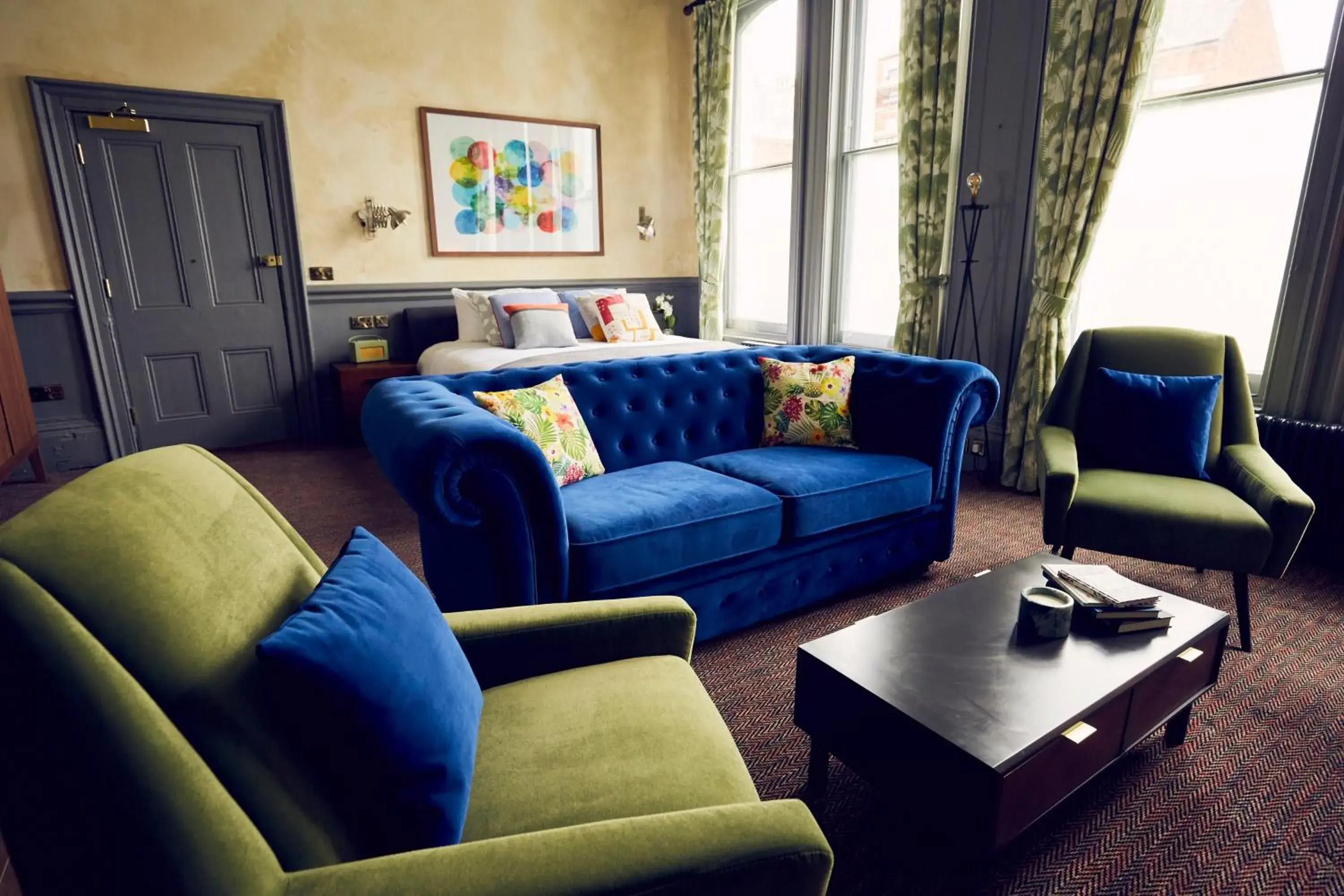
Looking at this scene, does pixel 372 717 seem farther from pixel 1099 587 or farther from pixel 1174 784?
pixel 1174 784

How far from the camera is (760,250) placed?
18.0ft

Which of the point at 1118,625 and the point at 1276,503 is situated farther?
the point at 1276,503

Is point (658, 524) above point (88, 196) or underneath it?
underneath

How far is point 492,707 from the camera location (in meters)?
1.19

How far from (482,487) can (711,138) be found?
176 inches

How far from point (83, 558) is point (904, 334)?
3921 millimetres

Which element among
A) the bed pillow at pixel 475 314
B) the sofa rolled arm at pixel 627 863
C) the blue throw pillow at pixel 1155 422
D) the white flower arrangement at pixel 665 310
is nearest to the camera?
the sofa rolled arm at pixel 627 863

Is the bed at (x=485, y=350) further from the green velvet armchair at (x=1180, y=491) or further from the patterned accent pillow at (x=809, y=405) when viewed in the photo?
the green velvet armchair at (x=1180, y=491)

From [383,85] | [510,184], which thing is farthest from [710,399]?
[383,85]

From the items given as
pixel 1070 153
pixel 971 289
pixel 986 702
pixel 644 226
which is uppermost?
pixel 1070 153

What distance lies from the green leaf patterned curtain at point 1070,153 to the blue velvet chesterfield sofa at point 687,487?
40.4 inches

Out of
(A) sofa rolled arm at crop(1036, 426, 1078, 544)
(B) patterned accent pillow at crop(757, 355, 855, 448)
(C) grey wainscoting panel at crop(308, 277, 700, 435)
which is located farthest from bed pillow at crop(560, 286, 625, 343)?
(A) sofa rolled arm at crop(1036, 426, 1078, 544)

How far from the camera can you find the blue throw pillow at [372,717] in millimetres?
791

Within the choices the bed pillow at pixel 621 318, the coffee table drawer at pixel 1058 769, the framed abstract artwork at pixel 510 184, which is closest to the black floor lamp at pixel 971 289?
the bed pillow at pixel 621 318
